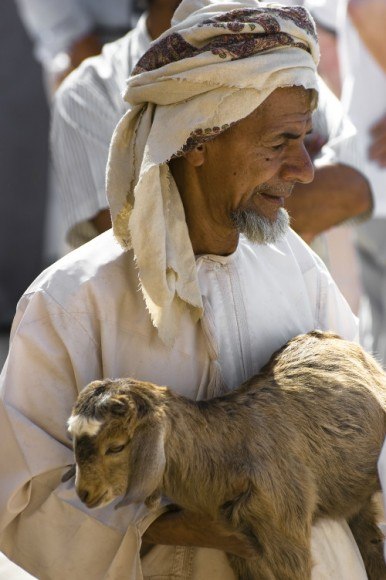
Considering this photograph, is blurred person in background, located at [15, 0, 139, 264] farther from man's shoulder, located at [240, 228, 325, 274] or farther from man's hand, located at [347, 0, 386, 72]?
man's shoulder, located at [240, 228, 325, 274]

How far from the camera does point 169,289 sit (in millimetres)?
4043

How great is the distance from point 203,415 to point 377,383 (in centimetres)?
71

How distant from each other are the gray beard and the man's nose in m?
0.15

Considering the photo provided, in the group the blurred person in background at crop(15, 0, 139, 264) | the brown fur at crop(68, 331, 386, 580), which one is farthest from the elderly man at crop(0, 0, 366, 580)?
the blurred person in background at crop(15, 0, 139, 264)

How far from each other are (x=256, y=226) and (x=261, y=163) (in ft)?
0.68

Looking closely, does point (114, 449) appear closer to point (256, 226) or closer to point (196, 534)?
point (196, 534)

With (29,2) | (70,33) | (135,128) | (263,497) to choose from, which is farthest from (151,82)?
(29,2)

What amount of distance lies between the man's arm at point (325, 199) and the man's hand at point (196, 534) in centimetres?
208

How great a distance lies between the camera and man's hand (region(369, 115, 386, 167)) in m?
6.82

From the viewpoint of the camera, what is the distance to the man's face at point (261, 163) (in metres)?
4.21

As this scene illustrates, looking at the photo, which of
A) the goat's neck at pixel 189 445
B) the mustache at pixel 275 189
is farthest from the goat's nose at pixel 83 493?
the mustache at pixel 275 189

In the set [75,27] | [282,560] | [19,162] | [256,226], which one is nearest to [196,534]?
[282,560]

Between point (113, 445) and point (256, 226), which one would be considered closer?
point (113, 445)

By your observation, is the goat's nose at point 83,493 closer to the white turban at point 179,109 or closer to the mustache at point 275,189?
the white turban at point 179,109
